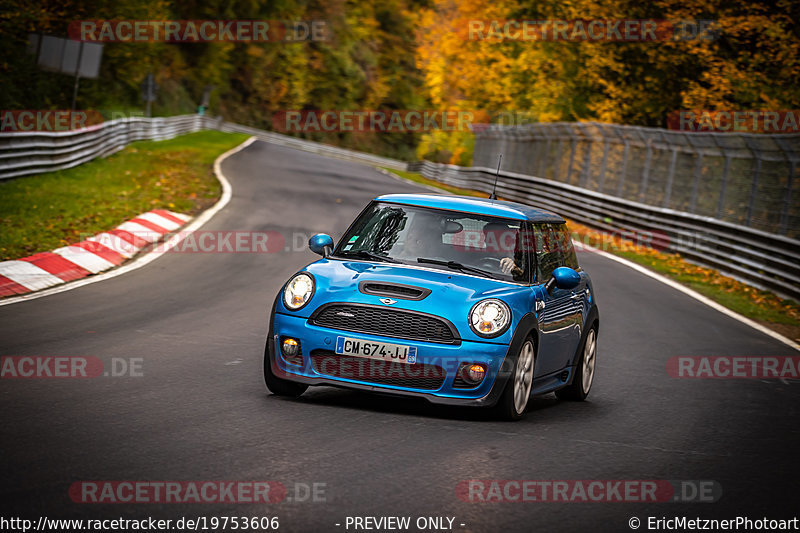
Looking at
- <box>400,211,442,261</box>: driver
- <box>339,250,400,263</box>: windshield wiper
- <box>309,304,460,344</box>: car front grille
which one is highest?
<box>400,211,442,261</box>: driver

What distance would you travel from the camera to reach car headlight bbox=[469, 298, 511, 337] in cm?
717

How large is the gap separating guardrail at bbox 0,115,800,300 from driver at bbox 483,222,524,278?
1104 cm

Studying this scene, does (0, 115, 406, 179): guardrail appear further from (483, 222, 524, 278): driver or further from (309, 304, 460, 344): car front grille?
(309, 304, 460, 344): car front grille

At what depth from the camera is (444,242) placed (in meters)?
8.12

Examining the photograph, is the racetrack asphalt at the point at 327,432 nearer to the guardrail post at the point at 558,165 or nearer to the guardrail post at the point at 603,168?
the guardrail post at the point at 603,168

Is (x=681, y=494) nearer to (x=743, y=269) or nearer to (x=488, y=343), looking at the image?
(x=488, y=343)

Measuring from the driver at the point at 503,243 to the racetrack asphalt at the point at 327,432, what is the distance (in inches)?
43.5

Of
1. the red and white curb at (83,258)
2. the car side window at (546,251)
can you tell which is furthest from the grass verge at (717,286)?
the red and white curb at (83,258)

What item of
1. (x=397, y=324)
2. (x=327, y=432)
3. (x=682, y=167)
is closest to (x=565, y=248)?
(x=397, y=324)

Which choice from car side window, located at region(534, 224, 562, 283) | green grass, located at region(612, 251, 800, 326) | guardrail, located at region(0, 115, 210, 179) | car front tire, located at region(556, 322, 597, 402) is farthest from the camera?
guardrail, located at region(0, 115, 210, 179)

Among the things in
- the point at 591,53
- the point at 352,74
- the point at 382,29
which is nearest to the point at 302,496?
the point at 591,53

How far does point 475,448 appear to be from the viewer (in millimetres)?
6504

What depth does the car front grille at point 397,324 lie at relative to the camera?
712 cm

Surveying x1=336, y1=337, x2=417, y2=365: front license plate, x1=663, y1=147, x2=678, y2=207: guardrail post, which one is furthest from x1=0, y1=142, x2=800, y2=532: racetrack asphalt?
x1=663, y1=147, x2=678, y2=207: guardrail post
